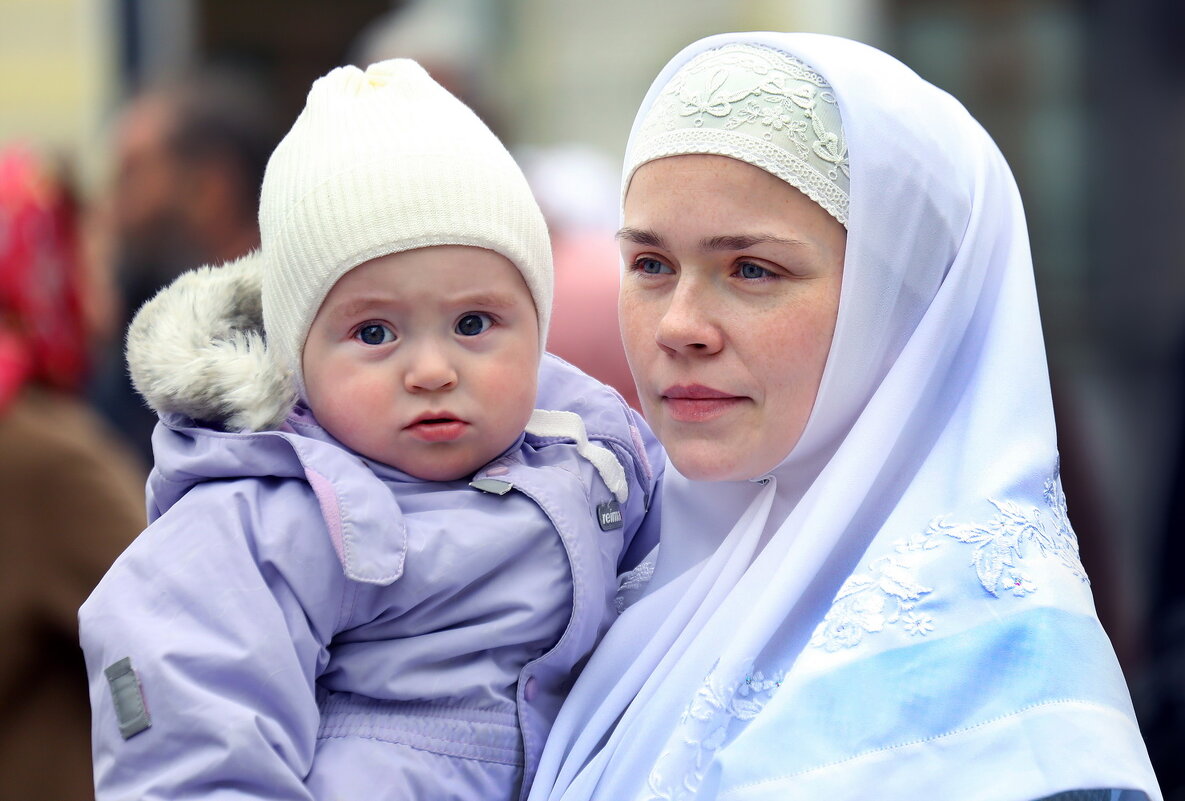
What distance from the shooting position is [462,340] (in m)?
2.29

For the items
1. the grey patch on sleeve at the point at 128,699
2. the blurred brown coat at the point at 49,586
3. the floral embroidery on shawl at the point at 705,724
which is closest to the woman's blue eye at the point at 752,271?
the floral embroidery on shawl at the point at 705,724

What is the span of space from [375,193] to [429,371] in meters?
0.27

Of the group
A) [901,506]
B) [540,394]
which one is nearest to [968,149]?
[901,506]

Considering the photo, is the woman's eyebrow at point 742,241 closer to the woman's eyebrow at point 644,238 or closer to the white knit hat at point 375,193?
the woman's eyebrow at point 644,238

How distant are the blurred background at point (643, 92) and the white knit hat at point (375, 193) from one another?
106 inches

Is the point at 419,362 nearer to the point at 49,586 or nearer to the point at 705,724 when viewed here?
the point at 705,724

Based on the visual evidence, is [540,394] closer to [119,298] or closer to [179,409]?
[179,409]

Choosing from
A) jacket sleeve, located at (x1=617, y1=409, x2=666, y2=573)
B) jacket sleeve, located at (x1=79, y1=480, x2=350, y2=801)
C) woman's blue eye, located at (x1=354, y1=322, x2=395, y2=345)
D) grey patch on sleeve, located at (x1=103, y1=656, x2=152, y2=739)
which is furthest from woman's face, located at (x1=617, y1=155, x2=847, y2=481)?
grey patch on sleeve, located at (x1=103, y1=656, x2=152, y2=739)

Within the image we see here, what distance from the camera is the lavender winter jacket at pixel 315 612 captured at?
201 cm

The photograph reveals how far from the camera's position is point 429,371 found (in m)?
2.22

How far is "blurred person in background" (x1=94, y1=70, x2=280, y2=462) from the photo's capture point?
4926 millimetres

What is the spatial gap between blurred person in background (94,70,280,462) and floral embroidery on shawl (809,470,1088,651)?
10.3ft

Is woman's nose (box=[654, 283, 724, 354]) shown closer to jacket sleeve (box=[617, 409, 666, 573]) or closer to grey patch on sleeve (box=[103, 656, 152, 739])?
jacket sleeve (box=[617, 409, 666, 573])

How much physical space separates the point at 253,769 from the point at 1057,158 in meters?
9.20
